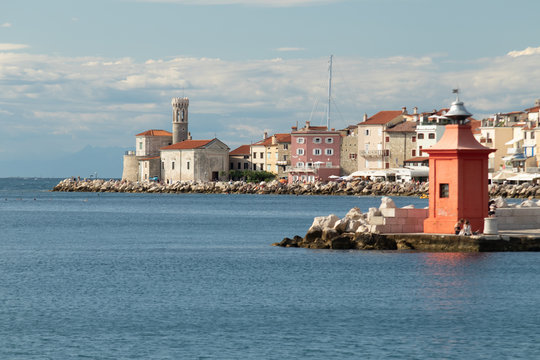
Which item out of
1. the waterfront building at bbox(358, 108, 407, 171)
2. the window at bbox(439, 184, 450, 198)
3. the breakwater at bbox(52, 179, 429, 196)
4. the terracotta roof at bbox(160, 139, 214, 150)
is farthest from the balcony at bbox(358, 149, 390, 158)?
the window at bbox(439, 184, 450, 198)

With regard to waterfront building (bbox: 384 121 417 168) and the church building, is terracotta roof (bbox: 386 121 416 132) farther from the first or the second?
the church building

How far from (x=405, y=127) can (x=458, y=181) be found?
258ft

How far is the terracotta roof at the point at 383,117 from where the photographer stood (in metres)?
113

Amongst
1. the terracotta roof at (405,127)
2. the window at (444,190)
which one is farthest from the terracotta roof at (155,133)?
the window at (444,190)

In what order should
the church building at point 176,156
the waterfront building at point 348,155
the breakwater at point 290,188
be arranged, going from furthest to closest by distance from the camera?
the church building at point 176,156
the waterfront building at point 348,155
the breakwater at point 290,188

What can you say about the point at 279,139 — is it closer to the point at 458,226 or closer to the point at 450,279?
the point at 458,226

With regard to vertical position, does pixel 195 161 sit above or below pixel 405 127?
below

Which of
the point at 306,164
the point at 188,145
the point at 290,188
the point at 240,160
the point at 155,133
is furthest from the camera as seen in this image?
the point at 155,133

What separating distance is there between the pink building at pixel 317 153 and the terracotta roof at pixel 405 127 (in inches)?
333

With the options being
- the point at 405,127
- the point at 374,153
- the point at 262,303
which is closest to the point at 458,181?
the point at 262,303

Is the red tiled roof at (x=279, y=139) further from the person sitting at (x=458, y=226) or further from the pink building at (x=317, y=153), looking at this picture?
the person sitting at (x=458, y=226)

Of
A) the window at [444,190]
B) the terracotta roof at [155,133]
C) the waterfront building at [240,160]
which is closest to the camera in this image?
the window at [444,190]

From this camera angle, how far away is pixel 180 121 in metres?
132

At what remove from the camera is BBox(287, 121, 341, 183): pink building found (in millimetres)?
117188
